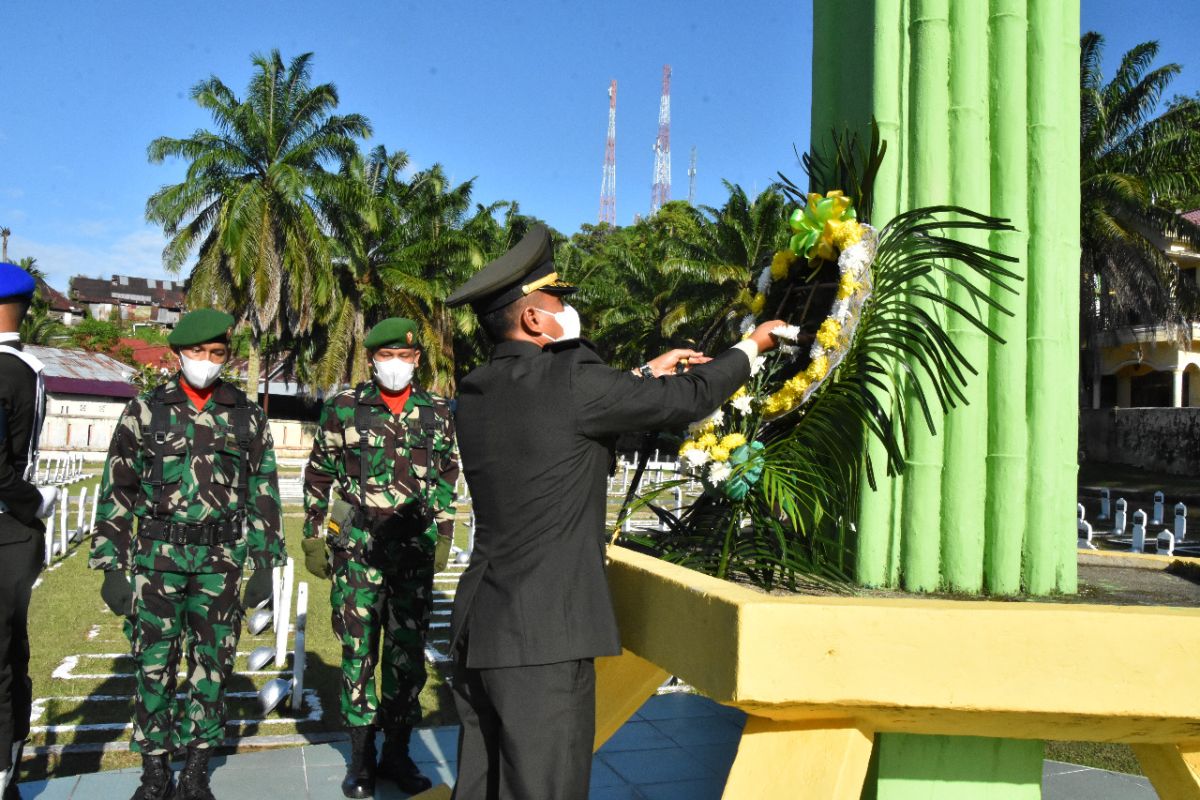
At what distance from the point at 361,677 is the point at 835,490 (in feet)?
8.47

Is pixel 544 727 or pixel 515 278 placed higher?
pixel 515 278

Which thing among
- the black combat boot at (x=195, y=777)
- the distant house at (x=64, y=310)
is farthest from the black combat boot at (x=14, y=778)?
the distant house at (x=64, y=310)

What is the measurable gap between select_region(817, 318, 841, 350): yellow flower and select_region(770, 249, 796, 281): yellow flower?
398mm

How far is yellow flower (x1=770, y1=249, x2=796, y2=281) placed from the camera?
3096mm

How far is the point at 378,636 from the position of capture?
4746 millimetres

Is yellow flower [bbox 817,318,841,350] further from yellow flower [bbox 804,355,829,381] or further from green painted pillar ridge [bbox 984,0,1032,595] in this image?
green painted pillar ridge [bbox 984,0,1032,595]

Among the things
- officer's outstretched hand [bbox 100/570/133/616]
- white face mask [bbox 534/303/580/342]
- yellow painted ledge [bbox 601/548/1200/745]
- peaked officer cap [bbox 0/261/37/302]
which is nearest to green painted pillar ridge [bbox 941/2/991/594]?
yellow painted ledge [bbox 601/548/1200/745]

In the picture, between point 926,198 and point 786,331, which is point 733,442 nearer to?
point 786,331

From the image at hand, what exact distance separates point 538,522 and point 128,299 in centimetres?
9570

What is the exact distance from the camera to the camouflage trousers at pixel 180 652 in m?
4.17

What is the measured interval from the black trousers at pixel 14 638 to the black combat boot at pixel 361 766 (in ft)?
4.18

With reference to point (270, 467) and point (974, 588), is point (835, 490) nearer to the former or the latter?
point (974, 588)

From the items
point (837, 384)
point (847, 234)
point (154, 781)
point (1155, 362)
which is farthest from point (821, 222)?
point (1155, 362)

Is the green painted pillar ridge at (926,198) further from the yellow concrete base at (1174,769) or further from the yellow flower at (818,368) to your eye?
the yellow concrete base at (1174,769)
